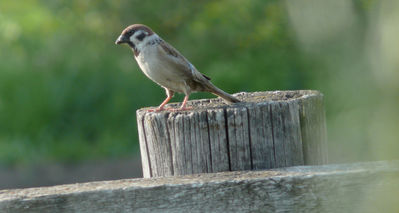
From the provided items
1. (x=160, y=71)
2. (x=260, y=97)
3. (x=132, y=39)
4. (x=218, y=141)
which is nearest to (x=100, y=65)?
Answer: (x=132, y=39)

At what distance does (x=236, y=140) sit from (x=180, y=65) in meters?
1.82

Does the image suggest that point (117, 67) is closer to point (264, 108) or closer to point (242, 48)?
point (242, 48)

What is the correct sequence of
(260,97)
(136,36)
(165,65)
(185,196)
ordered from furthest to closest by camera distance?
(136,36) < (165,65) < (260,97) < (185,196)

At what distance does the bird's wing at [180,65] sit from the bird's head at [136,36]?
5.6 inches

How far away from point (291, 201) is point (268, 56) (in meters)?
9.05

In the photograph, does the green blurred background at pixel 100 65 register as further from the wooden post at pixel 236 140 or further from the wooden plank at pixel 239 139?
the wooden plank at pixel 239 139

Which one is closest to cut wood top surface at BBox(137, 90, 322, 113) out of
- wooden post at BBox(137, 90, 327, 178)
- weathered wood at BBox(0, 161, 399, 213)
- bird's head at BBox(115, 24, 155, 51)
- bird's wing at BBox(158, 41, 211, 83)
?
wooden post at BBox(137, 90, 327, 178)

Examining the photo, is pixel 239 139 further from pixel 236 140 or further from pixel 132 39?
pixel 132 39

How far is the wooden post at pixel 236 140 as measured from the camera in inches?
100

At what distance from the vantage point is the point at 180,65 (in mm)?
4293

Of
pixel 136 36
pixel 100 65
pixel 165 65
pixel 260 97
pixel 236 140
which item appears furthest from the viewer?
pixel 100 65

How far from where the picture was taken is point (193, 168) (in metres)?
2.61

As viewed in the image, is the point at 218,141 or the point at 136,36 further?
the point at 136,36

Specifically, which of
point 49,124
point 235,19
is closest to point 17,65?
point 49,124
